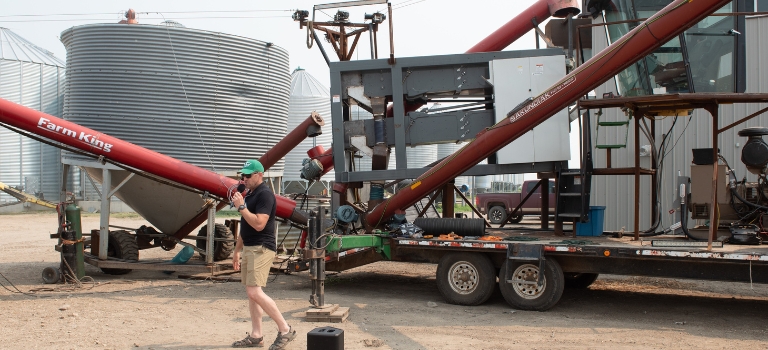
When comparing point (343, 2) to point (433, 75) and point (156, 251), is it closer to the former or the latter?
point (433, 75)

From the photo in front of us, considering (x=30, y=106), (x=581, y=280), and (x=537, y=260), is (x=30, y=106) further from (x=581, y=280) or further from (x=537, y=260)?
(x=537, y=260)

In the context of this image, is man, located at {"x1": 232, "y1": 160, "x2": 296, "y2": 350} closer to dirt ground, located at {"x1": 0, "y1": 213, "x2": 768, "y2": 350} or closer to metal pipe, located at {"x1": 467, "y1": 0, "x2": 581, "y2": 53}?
dirt ground, located at {"x1": 0, "y1": 213, "x2": 768, "y2": 350}

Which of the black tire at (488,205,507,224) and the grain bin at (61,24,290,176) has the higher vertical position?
the grain bin at (61,24,290,176)

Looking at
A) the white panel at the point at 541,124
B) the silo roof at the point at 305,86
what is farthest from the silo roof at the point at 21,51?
the white panel at the point at 541,124

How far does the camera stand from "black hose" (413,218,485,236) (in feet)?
32.3

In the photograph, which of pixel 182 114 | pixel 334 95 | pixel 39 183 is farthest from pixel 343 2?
pixel 39 183

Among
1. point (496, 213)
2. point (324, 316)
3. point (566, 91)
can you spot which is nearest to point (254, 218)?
point (324, 316)

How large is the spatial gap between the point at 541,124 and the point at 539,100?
1.80m

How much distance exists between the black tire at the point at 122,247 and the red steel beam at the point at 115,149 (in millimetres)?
1886

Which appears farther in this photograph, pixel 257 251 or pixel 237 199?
pixel 257 251

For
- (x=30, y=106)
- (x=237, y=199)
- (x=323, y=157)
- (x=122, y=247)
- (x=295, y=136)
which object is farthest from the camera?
(x=30, y=106)

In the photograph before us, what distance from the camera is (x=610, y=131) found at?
15.4 m

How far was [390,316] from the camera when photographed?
8484mm

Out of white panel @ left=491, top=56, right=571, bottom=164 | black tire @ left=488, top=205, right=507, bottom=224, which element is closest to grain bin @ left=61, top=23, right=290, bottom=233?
white panel @ left=491, top=56, right=571, bottom=164
